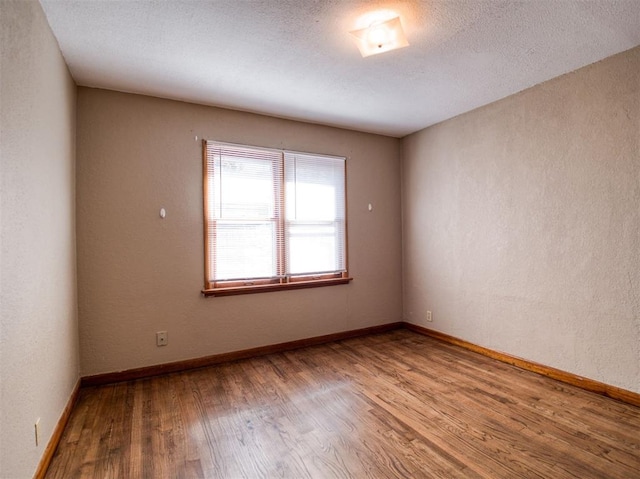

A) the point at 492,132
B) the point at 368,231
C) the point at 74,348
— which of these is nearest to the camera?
the point at 74,348

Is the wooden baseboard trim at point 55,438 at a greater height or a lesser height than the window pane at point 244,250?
lesser

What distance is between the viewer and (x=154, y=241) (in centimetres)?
292

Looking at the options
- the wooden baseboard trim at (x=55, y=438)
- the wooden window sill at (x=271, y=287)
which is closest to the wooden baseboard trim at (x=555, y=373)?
the wooden window sill at (x=271, y=287)

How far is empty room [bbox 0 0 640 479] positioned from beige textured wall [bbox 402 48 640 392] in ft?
0.06

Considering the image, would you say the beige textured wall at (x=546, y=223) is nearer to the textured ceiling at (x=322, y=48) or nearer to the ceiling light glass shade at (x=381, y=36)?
the textured ceiling at (x=322, y=48)

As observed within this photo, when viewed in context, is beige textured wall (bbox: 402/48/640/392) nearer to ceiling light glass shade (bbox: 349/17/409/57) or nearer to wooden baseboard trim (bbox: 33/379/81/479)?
ceiling light glass shade (bbox: 349/17/409/57)

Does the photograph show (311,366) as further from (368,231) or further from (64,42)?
(64,42)

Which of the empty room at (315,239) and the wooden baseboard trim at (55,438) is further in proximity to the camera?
the empty room at (315,239)

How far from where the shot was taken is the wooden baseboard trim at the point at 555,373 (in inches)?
91.3

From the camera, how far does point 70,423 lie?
215cm

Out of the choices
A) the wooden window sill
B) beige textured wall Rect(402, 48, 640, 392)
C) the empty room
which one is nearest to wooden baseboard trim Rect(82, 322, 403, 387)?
the empty room

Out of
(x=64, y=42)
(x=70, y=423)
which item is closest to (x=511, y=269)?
(x=70, y=423)

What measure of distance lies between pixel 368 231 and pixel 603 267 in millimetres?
2263

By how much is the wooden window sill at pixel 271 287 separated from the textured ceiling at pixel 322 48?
1796 millimetres
